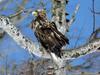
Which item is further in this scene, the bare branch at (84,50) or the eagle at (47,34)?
the bare branch at (84,50)

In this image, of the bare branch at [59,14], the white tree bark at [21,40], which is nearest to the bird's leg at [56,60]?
the white tree bark at [21,40]

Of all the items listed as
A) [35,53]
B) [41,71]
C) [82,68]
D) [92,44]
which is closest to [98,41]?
[92,44]

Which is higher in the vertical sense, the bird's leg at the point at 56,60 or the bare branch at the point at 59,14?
the bare branch at the point at 59,14

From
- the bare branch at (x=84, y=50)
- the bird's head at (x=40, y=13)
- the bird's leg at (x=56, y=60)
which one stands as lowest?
the bird's leg at (x=56, y=60)

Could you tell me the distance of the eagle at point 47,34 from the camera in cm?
264

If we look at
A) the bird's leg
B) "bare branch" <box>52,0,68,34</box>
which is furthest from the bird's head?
the bird's leg

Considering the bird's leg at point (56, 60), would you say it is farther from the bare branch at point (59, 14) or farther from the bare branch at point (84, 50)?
the bare branch at point (59, 14)

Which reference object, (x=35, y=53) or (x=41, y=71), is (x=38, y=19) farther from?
(x=41, y=71)

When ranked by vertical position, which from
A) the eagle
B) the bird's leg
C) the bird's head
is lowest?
the bird's leg

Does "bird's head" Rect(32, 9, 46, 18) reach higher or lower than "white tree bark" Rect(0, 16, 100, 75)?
higher

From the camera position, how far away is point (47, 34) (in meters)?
2.66

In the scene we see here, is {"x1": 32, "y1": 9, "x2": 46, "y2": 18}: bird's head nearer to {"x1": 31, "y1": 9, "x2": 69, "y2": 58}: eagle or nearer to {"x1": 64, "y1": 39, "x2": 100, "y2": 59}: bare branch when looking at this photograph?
{"x1": 31, "y1": 9, "x2": 69, "y2": 58}: eagle

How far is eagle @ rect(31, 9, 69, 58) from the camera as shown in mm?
2643

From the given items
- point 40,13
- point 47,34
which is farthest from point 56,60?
point 40,13
